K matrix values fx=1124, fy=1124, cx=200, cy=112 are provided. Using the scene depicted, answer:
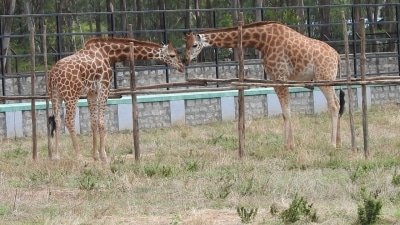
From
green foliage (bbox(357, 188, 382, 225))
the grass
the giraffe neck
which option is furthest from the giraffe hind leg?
green foliage (bbox(357, 188, 382, 225))

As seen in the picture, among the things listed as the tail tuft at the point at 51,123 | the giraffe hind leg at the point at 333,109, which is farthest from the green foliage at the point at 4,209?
the giraffe hind leg at the point at 333,109

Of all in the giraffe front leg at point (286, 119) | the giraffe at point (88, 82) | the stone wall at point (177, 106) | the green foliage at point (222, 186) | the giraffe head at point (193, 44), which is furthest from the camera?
the stone wall at point (177, 106)

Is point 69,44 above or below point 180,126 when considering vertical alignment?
above

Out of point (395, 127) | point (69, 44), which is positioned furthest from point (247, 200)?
point (69, 44)

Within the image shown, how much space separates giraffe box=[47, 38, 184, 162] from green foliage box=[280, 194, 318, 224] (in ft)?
19.5

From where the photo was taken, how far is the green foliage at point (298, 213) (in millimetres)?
10961

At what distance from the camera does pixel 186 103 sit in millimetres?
23969

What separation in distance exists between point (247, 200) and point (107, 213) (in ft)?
5.50

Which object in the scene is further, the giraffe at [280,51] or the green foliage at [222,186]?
the giraffe at [280,51]

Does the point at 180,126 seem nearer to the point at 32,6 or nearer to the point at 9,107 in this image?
the point at 9,107

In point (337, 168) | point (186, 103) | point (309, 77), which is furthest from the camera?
point (186, 103)

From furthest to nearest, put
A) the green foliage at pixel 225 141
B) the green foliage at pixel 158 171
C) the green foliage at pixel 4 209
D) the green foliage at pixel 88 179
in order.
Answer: the green foliage at pixel 225 141 → the green foliage at pixel 158 171 → the green foliage at pixel 88 179 → the green foliage at pixel 4 209

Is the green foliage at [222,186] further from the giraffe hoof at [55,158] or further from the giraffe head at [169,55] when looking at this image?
the giraffe head at [169,55]

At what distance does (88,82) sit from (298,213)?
22.3 feet
